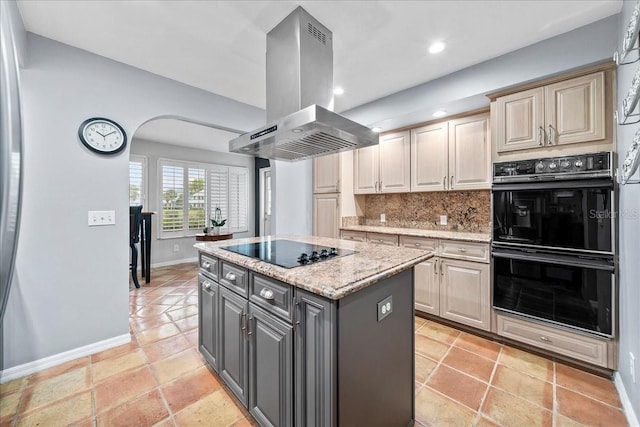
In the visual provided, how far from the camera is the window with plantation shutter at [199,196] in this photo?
5.27 m

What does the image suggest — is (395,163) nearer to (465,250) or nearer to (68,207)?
(465,250)

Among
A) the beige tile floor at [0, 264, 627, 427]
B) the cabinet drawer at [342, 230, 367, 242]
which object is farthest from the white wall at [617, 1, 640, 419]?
the cabinet drawer at [342, 230, 367, 242]

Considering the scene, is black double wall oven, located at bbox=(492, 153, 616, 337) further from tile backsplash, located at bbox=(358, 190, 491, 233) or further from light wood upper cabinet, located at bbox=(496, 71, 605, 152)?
tile backsplash, located at bbox=(358, 190, 491, 233)

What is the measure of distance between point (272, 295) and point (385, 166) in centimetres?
258

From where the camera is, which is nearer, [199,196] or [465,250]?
[465,250]

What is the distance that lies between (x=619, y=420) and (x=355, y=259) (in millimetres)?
1760

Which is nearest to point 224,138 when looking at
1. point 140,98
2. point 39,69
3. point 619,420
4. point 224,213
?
point 224,213

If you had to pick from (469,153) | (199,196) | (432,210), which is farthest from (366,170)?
(199,196)

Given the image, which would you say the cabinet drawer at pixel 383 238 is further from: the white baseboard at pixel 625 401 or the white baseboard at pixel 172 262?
the white baseboard at pixel 172 262

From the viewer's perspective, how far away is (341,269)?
1.29m

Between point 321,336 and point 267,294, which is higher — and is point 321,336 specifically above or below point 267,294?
below

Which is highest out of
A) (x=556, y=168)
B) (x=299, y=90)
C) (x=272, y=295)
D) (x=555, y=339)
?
(x=299, y=90)

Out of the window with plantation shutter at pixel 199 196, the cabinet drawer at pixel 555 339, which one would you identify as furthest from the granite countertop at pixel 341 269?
the window with plantation shutter at pixel 199 196

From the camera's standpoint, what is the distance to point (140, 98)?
2484 mm
